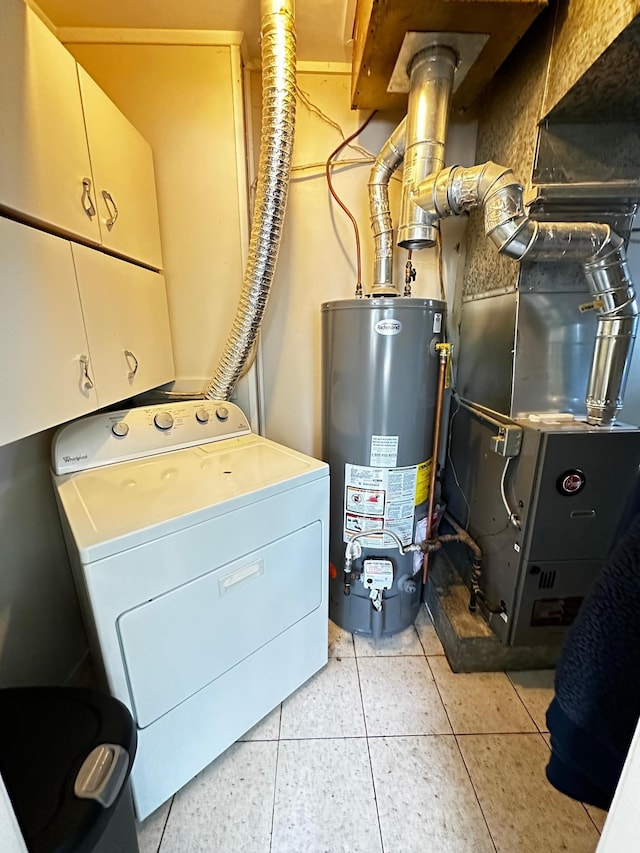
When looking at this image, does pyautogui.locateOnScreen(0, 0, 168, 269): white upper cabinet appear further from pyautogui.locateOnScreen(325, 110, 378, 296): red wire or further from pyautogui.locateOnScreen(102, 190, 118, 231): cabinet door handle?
pyautogui.locateOnScreen(325, 110, 378, 296): red wire

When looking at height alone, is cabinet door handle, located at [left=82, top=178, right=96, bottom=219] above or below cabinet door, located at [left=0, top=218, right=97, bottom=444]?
above

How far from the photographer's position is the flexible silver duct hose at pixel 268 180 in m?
1.18

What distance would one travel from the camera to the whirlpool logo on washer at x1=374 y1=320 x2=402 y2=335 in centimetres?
128

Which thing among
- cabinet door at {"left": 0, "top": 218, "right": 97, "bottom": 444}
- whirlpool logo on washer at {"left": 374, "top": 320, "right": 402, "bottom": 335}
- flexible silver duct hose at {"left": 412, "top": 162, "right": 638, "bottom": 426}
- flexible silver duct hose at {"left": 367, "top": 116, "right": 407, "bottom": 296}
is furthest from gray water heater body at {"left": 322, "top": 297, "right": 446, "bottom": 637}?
cabinet door at {"left": 0, "top": 218, "right": 97, "bottom": 444}

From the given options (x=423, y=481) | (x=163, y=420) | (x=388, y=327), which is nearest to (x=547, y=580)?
(x=423, y=481)

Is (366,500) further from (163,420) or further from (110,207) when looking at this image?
(110,207)

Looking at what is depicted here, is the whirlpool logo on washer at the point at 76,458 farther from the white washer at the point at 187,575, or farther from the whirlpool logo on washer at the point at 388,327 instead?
the whirlpool logo on washer at the point at 388,327

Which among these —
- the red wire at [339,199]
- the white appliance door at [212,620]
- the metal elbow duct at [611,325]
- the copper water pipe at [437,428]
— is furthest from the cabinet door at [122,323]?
the metal elbow duct at [611,325]

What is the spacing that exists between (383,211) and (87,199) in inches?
41.8

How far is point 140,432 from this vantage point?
1.31 metres

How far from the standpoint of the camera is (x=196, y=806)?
1.04 m

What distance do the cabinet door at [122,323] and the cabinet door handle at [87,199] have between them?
10cm

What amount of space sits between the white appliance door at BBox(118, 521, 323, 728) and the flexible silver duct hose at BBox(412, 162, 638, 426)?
107 centimetres

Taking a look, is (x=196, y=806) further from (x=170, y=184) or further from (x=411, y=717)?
(x=170, y=184)
